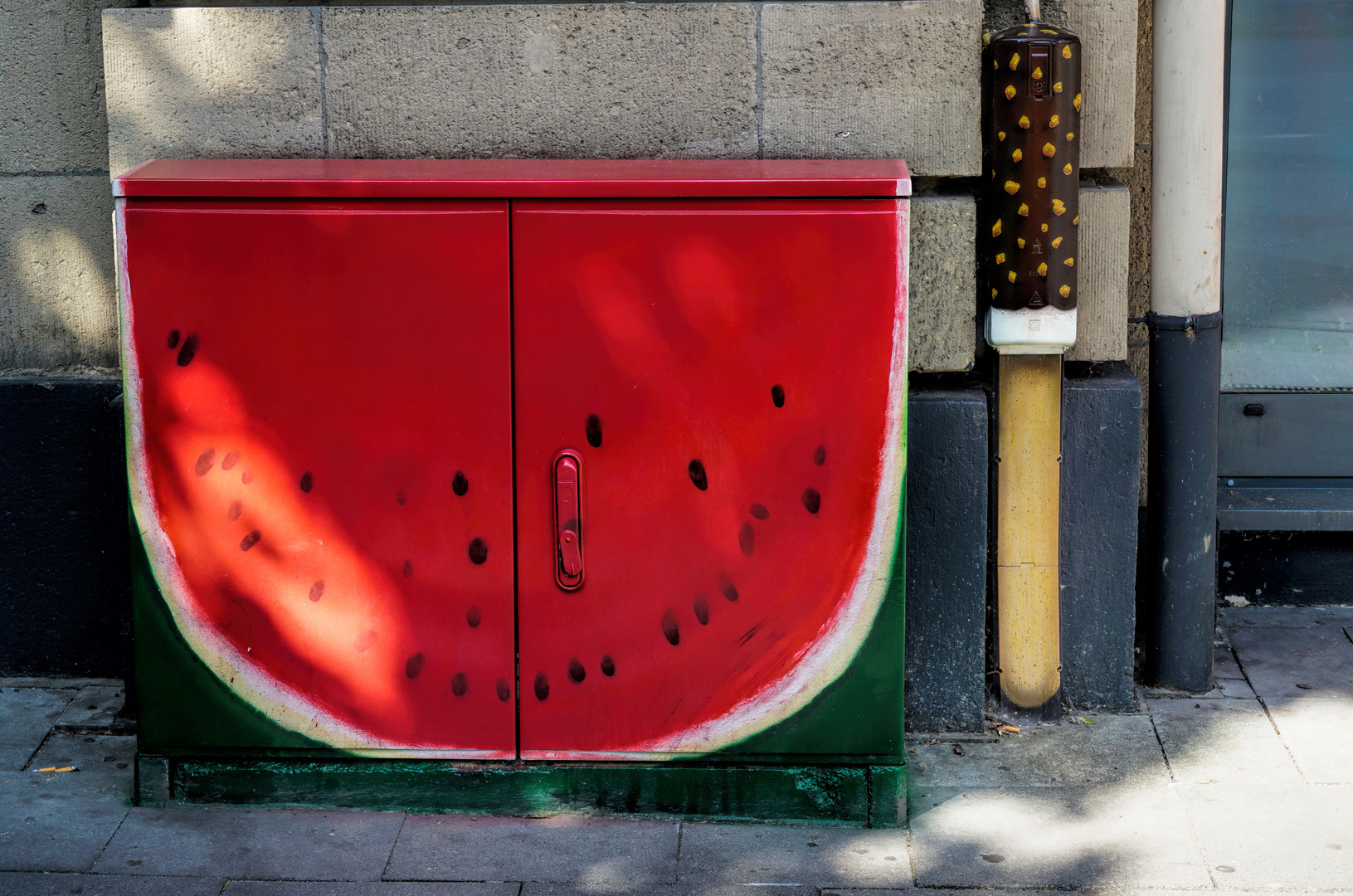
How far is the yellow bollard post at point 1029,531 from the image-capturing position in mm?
4027

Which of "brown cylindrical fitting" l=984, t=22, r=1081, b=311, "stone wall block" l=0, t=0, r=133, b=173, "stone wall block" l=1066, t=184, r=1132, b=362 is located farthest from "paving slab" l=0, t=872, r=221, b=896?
"stone wall block" l=1066, t=184, r=1132, b=362

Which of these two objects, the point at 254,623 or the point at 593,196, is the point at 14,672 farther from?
the point at 593,196

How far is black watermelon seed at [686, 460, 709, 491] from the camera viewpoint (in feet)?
11.4

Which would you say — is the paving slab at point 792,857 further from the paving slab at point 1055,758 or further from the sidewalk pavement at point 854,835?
the paving slab at point 1055,758

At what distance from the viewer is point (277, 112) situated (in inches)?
155

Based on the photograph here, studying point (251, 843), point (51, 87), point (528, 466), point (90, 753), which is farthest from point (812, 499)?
point (51, 87)

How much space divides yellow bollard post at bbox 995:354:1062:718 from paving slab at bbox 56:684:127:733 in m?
2.90

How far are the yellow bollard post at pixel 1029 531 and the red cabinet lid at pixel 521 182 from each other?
0.91 meters

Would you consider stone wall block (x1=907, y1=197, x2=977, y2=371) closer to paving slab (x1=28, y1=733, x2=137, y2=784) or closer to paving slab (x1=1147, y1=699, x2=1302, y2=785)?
paving slab (x1=1147, y1=699, x2=1302, y2=785)

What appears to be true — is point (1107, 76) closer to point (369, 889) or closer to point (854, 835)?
point (854, 835)

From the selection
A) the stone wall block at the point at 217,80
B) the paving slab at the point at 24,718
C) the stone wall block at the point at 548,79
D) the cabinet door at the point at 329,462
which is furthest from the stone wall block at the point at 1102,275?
the paving slab at the point at 24,718

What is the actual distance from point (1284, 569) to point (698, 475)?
2.78 meters

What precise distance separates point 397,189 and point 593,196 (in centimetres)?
51

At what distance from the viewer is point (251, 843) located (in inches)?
140
